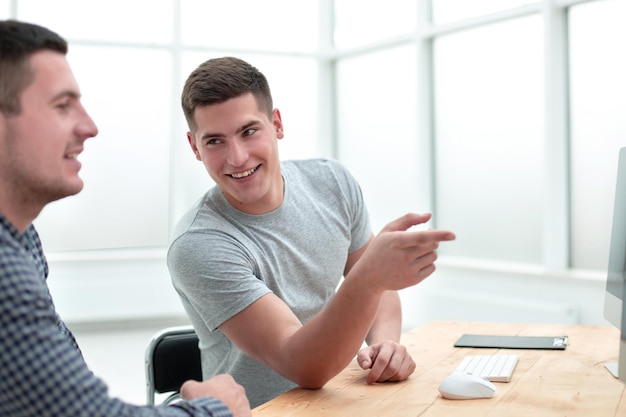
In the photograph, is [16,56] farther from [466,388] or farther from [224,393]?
[466,388]

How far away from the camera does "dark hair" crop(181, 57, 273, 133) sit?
1.85 metres

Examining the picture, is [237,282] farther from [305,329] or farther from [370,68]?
[370,68]

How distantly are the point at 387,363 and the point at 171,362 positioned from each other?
726 millimetres

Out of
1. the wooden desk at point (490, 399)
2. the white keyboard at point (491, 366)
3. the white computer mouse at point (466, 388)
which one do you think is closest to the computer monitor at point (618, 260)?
the wooden desk at point (490, 399)

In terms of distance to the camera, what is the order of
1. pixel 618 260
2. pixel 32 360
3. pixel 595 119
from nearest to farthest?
pixel 32 360 < pixel 618 260 < pixel 595 119

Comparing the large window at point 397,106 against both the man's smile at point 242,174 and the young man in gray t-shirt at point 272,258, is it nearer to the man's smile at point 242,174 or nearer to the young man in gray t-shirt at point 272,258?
the young man in gray t-shirt at point 272,258

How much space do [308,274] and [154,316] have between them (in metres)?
3.06

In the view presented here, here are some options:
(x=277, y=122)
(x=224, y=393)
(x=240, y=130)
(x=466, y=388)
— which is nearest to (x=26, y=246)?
(x=224, y=393)

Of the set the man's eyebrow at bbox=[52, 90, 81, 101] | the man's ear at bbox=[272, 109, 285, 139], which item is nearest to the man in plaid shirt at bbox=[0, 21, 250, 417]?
the man's eyebrow at bbox=[52, 90, 81, 101]

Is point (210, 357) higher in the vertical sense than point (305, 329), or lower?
lower

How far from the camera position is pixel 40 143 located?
3.71 feet

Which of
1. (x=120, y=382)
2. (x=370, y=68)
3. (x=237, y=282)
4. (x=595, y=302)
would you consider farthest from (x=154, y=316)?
(x=237, y=282)

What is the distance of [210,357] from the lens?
2.01m

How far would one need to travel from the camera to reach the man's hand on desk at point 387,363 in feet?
5.50
